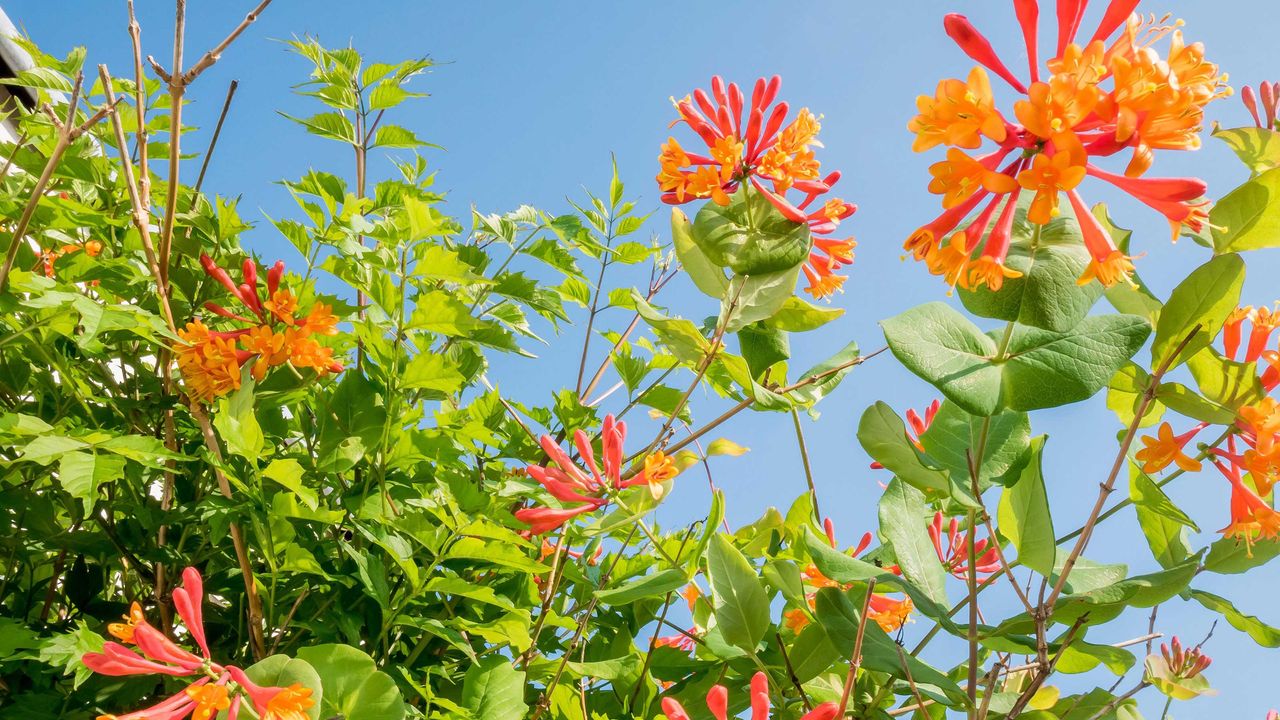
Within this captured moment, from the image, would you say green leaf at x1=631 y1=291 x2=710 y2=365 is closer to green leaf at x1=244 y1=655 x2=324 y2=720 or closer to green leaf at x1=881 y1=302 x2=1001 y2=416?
green leaf at x1=881 y1=302 x2=1001 y2=416

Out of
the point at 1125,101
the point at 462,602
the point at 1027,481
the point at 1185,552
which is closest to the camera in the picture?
the point at 1125,101

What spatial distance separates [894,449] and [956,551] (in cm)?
52

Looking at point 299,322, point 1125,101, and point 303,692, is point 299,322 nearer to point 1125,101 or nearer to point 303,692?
point 303,692

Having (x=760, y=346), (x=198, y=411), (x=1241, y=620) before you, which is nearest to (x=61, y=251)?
(x=198, y=411)

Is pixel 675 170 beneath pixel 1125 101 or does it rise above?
above

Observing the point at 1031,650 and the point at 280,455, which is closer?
the point at 1031,650

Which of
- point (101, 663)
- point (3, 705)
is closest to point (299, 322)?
point (101, 663)

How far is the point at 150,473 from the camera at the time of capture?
45.8 inches

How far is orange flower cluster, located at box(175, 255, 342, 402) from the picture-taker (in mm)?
996

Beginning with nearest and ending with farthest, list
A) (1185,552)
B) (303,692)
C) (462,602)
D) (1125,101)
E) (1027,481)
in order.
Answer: (1125,101) < (303,692) < (1027,481) < (1185,552) < (462,602)

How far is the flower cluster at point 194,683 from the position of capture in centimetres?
72

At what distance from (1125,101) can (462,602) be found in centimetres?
83

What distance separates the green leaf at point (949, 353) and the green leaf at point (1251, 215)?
7.9 inches

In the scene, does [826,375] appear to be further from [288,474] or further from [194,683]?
[194,683]
